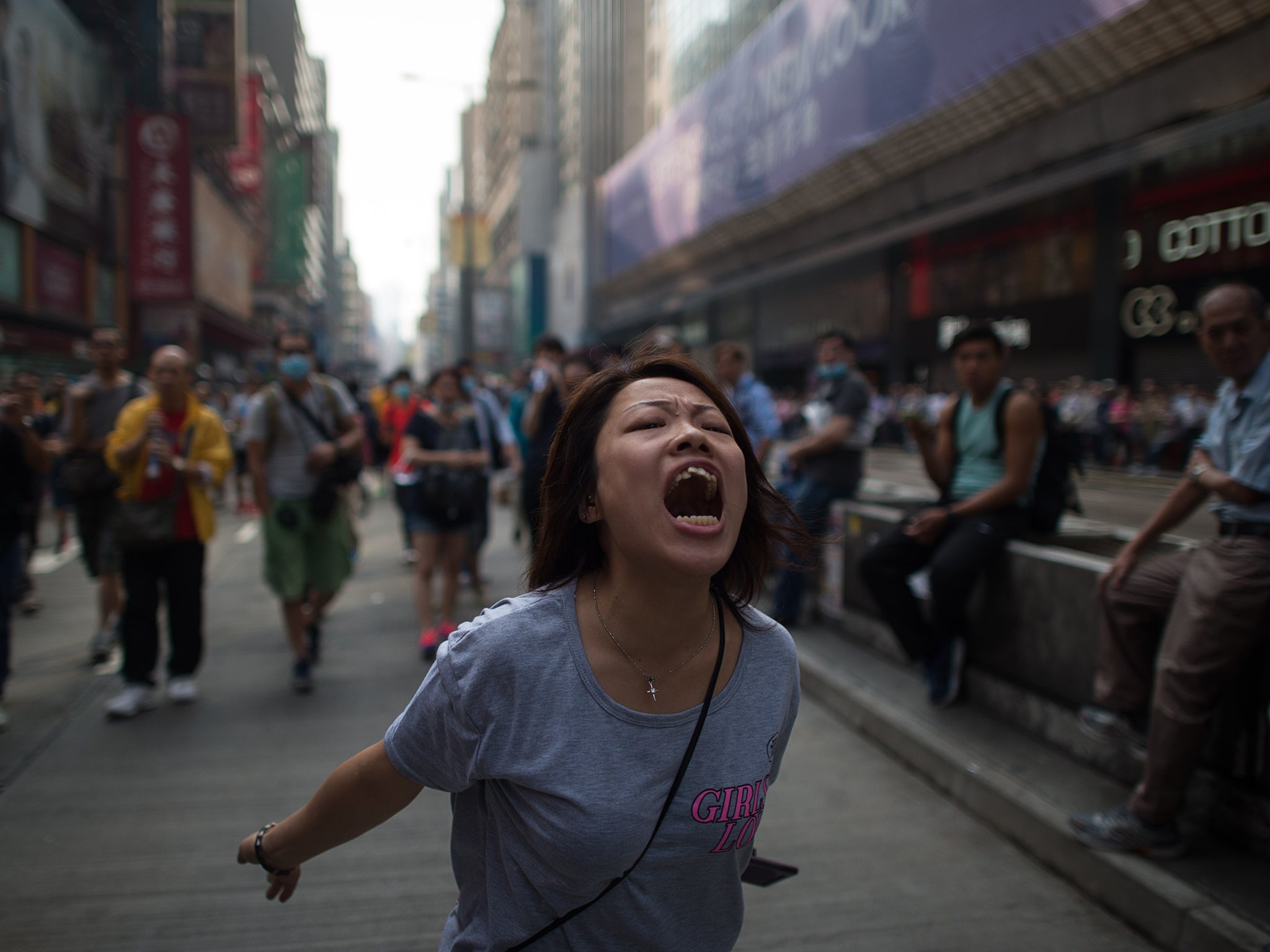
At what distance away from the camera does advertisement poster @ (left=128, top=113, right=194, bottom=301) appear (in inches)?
976

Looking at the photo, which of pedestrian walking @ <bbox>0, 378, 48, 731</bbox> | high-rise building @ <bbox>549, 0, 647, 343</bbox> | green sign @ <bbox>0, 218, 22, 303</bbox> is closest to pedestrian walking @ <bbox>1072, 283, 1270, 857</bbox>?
pedestrian walking @ <bbox>0, 378, 48, 731</bbox>

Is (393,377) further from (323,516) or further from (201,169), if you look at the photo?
(201,169)

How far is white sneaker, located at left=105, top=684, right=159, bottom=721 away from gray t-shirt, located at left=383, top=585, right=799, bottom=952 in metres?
4.22

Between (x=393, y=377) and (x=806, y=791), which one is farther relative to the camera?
(x=393, y=377)

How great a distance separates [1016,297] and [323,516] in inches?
801

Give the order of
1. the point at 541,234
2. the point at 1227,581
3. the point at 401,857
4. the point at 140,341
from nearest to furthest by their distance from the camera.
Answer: the point at 1227,581 < the point at 401,857 < the point at 140,341 < the point at 541,234

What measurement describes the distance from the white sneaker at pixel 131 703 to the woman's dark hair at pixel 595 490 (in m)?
4.20

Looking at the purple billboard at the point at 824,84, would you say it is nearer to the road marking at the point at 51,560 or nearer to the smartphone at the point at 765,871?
the smartphone at the point at 765,871

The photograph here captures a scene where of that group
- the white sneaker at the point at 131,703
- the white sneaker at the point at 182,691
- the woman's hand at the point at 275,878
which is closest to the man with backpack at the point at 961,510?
the woman's hand at the point at 275,878

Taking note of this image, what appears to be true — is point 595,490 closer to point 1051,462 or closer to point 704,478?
point 704,478

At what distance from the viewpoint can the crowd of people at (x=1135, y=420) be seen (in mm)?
14555

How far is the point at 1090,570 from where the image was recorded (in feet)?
13.2

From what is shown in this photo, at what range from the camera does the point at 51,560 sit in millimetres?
10305

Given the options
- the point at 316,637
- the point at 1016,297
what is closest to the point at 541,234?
the point at 1016,297
